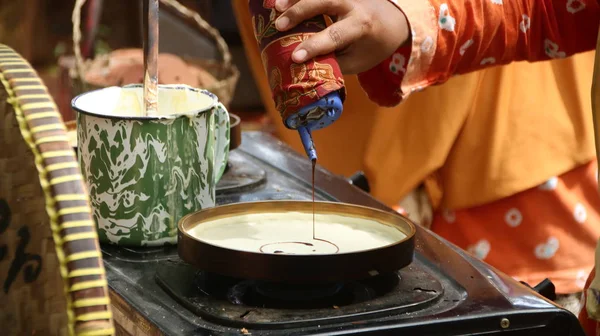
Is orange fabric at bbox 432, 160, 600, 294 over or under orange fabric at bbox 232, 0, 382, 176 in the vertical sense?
under

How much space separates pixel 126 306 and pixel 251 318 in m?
0.13

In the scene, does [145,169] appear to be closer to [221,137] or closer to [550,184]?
[221,137]

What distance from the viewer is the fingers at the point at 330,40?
82 cm

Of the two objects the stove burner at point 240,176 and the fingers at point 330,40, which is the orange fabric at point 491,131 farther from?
the fingers at point 330,40

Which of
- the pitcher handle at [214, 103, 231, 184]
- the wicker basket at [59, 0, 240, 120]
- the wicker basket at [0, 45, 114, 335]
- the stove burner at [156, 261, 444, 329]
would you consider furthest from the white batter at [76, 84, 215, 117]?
the wicker basket at [59, 0, 240, 120]

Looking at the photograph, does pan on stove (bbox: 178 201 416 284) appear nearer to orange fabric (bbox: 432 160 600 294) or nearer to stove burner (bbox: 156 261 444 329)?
stove burner (bbox: 156 261 444 329)

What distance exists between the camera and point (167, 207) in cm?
91

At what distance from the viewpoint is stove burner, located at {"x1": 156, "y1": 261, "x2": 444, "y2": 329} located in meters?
0.72

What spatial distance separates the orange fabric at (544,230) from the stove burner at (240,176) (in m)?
0.45

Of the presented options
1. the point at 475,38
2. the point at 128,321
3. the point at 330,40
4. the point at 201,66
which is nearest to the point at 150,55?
the point at 330,40

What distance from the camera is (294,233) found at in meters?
0.85

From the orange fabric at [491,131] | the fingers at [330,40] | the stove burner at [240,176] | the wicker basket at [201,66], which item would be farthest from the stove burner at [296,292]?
the wicker basket at [201,66]

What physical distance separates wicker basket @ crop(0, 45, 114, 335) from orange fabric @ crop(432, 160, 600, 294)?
3.23 ft

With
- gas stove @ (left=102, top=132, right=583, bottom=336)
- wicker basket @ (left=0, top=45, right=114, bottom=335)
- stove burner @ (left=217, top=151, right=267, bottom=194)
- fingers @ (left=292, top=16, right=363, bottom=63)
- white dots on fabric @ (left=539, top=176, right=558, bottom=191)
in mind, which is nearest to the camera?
wicker basket @ (left=0, top=45, right=114, bottom=335)
